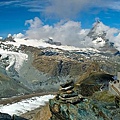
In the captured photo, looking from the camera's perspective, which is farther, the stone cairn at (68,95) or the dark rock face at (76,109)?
the stone cairn at (68,95)

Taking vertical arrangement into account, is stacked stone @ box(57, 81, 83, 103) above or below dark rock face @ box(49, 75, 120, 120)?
above

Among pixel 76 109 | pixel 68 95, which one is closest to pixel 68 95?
pixel 68 95

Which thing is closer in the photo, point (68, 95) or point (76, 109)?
point (76, 109)

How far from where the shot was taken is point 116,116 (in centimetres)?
2812

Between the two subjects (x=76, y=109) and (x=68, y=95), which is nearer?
(x=76, y=109)

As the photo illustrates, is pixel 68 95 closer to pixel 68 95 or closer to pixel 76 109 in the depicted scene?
pixel 68 95

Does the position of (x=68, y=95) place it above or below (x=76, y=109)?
above

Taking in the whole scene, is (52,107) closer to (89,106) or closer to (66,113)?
(66,113)

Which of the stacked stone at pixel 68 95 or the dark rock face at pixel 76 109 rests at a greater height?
the stacked stone at pixel 68 95

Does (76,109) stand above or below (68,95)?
below

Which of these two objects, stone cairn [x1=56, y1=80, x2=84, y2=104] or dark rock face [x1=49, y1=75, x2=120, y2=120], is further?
stone cairn [x1=56, y1=80, x2=84, y2=104]

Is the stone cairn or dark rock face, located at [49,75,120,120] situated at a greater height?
the stone cairn

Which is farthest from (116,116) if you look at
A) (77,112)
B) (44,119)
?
(44,119)

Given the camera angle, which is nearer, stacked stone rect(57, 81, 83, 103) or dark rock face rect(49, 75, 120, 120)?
dark rock face rect(49, 75, 120, 120)
